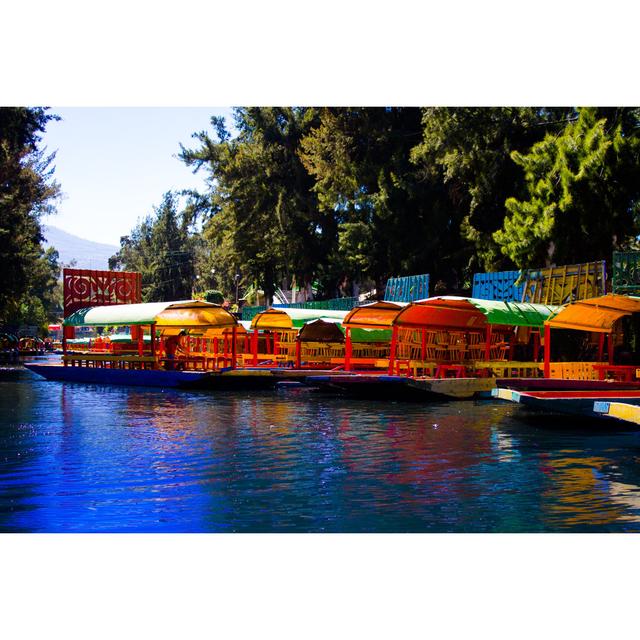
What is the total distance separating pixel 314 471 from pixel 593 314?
12.9 metres

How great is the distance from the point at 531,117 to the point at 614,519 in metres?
28.6

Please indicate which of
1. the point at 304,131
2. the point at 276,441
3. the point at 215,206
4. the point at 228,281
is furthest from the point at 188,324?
the point at 228,281

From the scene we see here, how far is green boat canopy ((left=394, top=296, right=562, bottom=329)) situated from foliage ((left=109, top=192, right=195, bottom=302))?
2613 inches

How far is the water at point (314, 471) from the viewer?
10.2 metres

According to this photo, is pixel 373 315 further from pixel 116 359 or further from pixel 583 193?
pixel 116 359

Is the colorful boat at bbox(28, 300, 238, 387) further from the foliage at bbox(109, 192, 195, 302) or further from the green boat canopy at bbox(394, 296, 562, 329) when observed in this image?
the foliage at bbox(109, 192, 195, 302)

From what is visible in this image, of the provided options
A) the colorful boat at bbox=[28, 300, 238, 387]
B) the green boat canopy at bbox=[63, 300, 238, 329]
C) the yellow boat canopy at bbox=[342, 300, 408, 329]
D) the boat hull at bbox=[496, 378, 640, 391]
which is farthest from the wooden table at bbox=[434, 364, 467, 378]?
the green boat canopy at bbox=[63, 300, 238, 329]

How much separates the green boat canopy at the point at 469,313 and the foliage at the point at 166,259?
66.4 metres

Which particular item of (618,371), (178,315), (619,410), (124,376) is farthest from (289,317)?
(619,410)

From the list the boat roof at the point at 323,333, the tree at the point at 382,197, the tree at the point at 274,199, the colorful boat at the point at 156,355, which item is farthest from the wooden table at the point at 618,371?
the tree at the point at 274,199

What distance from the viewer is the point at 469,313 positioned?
2838 cm

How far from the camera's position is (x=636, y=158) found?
31.6 m

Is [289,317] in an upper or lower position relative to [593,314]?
upper

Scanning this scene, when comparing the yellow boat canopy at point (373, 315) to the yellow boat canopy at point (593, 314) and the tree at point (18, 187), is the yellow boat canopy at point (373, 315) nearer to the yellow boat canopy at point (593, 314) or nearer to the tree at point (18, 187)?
the yellow boat canopy at point (593, 314)
